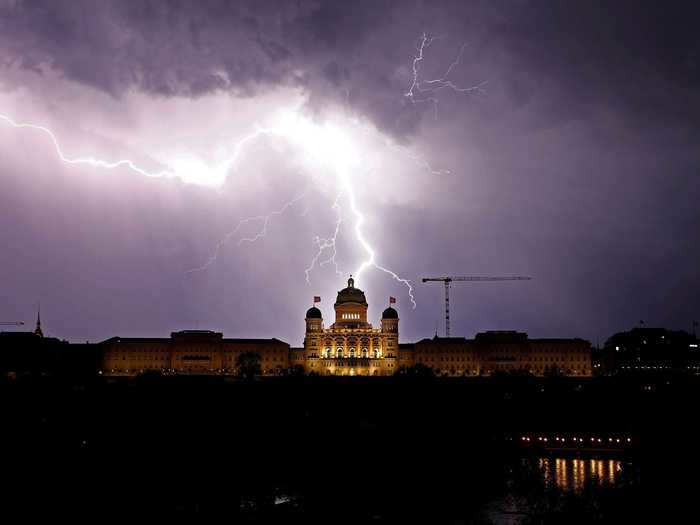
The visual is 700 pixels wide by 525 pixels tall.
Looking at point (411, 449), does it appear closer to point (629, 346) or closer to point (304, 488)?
point (304, 488)

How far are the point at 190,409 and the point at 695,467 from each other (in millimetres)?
44806

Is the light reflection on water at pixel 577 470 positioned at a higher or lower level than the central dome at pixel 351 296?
lower

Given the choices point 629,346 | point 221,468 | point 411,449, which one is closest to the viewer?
point 221,468

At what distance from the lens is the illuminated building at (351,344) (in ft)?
459

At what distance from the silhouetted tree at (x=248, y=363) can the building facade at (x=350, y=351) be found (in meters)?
3.10

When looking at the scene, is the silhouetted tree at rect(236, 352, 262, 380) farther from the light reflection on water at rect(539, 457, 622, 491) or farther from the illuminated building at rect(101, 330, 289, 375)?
the light reflection on water at rect(539, 457, 622, 491)

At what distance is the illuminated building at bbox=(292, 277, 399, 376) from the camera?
13988 cm

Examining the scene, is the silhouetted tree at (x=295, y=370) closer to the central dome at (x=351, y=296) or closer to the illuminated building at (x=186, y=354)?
the illuminated building at (x=186, y=354)

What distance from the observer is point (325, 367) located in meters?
141

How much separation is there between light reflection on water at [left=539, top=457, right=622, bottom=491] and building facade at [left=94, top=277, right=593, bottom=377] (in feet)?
252

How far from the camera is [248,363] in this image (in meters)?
139

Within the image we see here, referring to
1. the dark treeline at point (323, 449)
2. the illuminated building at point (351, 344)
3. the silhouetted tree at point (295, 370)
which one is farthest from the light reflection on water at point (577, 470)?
the illuminated building at point (351, 344)

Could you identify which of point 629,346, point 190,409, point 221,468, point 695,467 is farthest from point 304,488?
point 629,346

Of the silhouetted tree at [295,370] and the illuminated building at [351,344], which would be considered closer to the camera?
the silhouetted tree at [295,370]
